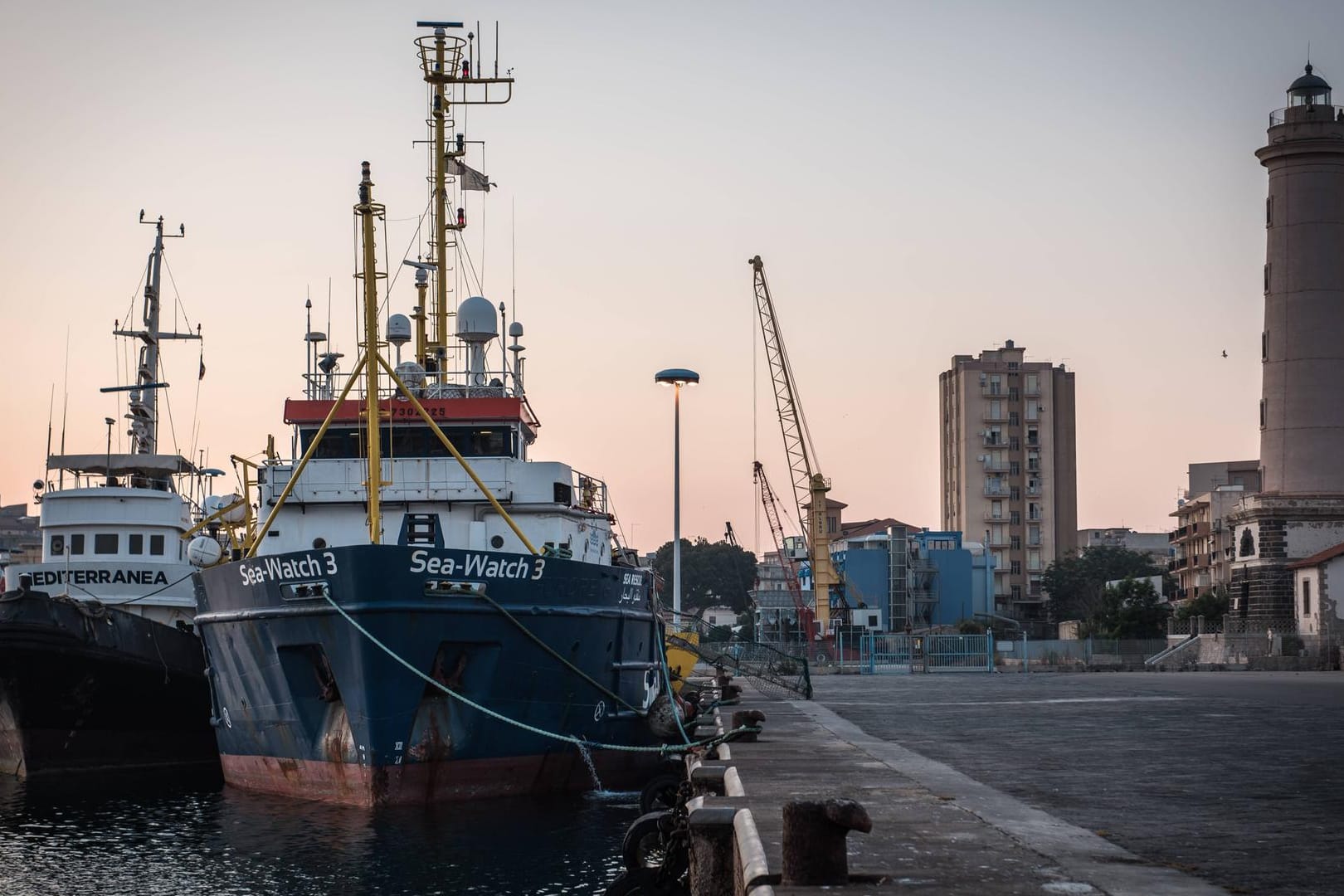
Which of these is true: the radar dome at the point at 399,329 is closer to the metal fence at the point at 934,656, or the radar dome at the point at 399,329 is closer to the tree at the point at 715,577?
the metal fence at the point at 934,656

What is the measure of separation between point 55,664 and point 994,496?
104 m

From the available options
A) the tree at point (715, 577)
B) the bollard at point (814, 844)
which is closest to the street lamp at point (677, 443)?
the bollard at point (814, 844)

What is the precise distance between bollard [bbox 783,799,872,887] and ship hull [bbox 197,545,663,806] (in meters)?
12.3

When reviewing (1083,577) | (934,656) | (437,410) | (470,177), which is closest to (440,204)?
(470,177)

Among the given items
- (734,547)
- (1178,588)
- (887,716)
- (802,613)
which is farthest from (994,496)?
(887,716)

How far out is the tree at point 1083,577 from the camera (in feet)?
362

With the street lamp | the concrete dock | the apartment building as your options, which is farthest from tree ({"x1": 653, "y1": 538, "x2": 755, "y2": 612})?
the concrete dock

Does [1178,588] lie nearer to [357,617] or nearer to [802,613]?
[802,613]

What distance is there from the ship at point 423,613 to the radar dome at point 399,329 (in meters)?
2.88

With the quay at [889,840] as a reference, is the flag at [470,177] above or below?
above

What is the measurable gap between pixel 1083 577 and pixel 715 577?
168ft

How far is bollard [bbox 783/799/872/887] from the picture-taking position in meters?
7.71

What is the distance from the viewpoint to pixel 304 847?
59.3 ft

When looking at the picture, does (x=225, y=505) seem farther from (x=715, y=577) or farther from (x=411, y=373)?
(x=715, y=577)
